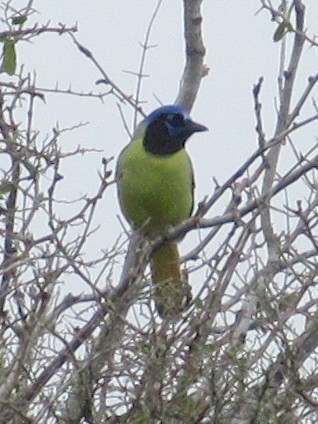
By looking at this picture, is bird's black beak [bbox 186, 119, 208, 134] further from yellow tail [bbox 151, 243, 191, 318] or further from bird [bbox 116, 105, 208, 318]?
yellow tail [bbox 151, 243, 191, 318]

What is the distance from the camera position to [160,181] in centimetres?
596

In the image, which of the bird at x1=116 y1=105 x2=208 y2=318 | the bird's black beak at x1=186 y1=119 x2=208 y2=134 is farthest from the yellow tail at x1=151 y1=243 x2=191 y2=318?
the bird's black beak at x1=186 y1=119 x2=208 y2=134

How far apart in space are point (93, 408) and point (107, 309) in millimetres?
265

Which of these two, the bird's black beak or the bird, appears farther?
the bird's black beak

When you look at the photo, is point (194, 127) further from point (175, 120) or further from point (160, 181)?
point (160, 181)

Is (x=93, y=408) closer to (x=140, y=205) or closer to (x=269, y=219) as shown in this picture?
(x=269, y=219)

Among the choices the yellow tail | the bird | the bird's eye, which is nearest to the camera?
the yellow tail

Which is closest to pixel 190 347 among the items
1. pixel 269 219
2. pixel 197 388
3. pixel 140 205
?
pixel 197 388

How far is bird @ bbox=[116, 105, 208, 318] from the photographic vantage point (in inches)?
231

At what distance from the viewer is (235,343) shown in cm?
368

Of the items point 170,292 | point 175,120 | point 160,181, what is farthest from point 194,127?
point 170,292

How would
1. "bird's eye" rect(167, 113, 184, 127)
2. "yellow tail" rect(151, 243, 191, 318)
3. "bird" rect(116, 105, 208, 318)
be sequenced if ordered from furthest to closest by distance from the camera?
"bird's eye" rect(167, 113, 184, 127) < "bird" rect(116, 105, 208, 318) < "yellow tail" rect(151, 243, 191, 318)

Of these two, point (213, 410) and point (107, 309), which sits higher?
point (107, 309)

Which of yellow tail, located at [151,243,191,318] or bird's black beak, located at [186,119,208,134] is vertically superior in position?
bird's black beak, located at [186,119,208,134]
